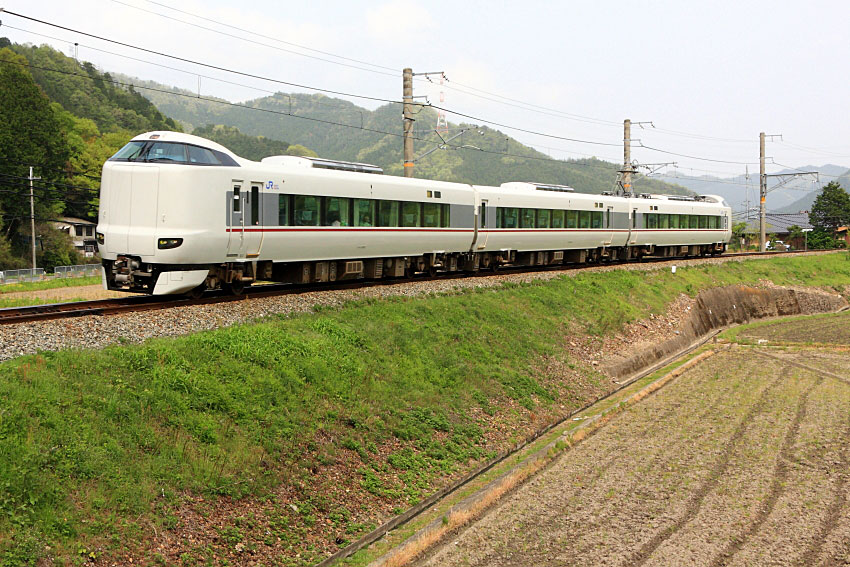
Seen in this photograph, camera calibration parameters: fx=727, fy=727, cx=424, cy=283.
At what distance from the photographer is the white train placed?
15422mm

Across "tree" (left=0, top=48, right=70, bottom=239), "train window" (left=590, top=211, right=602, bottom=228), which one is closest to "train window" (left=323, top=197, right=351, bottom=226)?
"train window" (left=590, top=211, right=602, bottom=228)

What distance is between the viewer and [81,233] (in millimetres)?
71375

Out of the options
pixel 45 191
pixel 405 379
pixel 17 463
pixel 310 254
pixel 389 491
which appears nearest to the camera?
pixel 17 463

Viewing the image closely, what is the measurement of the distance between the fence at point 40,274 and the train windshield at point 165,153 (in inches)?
933

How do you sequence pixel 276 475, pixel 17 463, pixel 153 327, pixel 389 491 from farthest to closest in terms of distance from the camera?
pixel 153 327
pixel 389 491
pixel 276 475
pixel 17 463

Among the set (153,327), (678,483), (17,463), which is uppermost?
(153,327)

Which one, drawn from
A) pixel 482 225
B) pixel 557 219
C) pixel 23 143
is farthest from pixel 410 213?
pixel 23 143

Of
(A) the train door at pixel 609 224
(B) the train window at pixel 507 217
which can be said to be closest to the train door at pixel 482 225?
(B) the train window at pixel 507 217

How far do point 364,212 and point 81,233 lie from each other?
196ft

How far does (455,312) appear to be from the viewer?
65.8 ft

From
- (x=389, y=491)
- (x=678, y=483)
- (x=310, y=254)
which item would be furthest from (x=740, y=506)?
(x=310, y=254)

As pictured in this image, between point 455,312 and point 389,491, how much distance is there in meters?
8.84

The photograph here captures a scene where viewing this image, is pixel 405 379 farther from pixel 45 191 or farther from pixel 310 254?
pixel 45 191

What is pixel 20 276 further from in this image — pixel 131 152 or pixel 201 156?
pixel 201 156
